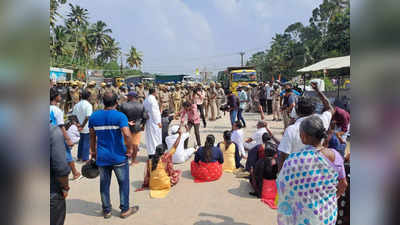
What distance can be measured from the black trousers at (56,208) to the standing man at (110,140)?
119cm

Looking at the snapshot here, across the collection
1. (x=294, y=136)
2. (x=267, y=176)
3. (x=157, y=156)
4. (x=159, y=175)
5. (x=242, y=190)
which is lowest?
(x=242, y=190)

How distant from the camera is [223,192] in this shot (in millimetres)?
4484

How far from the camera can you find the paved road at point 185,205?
362cm

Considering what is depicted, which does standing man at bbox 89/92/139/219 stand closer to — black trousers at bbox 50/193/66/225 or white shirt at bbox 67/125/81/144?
black trousers at bbox 50/193/66/225

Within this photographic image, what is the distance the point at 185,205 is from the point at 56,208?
7.07ft

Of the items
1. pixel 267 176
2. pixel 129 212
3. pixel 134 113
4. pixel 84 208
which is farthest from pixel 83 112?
pixel 267 176

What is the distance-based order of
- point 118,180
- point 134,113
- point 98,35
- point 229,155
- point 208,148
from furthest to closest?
point 98,35, point 134,113, point 229,155, point 208,148, point 118,180

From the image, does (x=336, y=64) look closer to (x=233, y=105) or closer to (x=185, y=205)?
(x=233, y=105)

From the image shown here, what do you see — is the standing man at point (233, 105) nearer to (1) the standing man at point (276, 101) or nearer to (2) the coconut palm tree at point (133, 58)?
(1) the standing man at point (276, 101)

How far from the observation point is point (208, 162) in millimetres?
4855
